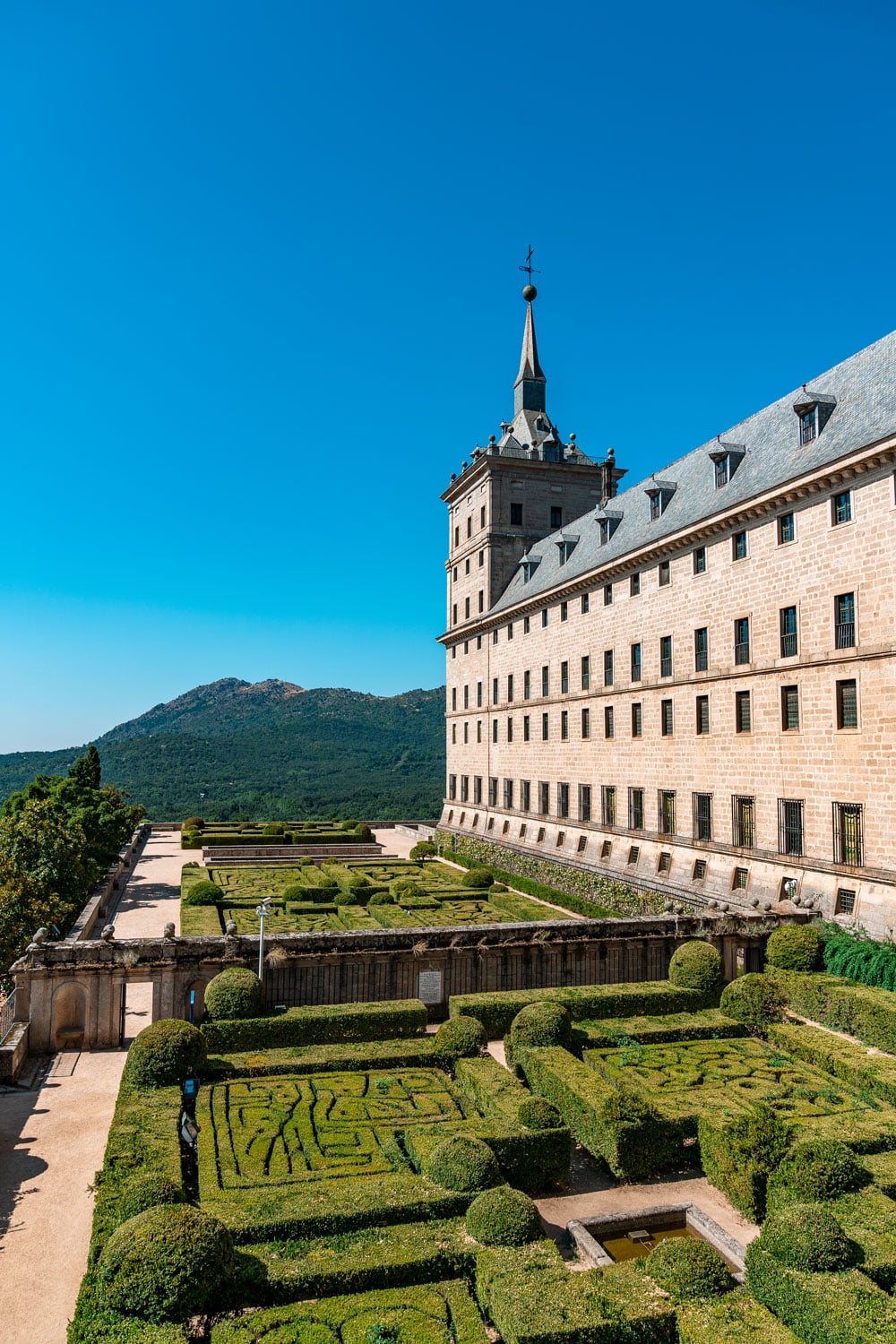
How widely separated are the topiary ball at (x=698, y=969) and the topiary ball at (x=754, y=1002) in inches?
25.8

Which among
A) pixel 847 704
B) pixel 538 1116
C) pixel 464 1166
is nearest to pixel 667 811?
pixel 847 704

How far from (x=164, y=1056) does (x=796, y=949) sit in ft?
54.1

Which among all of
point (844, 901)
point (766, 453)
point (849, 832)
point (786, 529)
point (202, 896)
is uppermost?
point (766, 453)

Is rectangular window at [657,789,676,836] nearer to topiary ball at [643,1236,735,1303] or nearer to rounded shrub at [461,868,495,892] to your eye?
rounded shrub at [461,868,495,892]

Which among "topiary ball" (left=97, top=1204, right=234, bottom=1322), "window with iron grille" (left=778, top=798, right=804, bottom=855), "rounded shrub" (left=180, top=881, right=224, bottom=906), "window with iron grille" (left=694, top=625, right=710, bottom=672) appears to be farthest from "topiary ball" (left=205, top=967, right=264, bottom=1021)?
"window with iron grille" (left=694, top=625, right=710, bottom=672)

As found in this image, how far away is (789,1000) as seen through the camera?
75.2 feet

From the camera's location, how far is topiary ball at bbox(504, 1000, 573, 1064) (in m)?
18.5

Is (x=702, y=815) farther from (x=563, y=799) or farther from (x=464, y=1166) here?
(x=464, y=1166)

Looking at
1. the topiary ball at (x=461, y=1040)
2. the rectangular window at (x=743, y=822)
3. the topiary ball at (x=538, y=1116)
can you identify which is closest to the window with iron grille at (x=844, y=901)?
the rectangular window at (x=743, y=822)

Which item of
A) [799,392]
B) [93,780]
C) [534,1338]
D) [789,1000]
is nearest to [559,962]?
[789,1000]

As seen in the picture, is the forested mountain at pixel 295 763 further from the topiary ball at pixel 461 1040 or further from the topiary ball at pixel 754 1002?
the topiary ball at pixel 461 1040

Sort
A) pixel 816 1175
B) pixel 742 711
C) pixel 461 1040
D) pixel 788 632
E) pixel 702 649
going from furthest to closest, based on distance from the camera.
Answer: pixel 702 649 → pixel 742 711 → pixel 788 632 → pixel 461 1040 → pixel 816 1175

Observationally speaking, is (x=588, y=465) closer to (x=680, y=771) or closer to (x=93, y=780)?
(x=680, y=771)

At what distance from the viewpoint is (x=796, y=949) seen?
78.6ft
